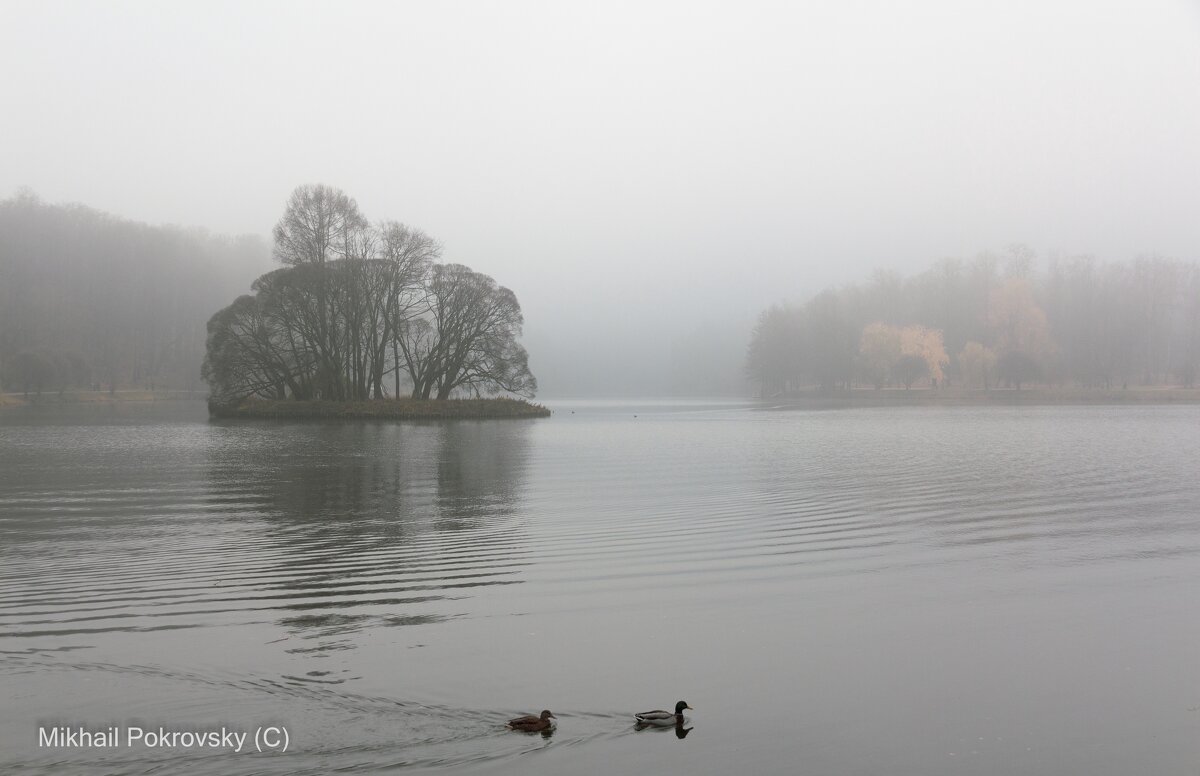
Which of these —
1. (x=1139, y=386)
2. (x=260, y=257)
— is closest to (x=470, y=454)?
(x=1139, y=386)

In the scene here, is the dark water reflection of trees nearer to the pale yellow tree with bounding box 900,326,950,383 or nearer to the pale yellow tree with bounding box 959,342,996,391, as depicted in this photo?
the pale yellow tree with bounding box 959,342,996,391

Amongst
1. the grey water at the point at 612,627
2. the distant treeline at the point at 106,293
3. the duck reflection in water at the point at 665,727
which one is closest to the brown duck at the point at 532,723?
the grey water at the point at 612,627

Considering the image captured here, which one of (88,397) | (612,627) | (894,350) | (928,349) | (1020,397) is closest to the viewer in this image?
(612,627)

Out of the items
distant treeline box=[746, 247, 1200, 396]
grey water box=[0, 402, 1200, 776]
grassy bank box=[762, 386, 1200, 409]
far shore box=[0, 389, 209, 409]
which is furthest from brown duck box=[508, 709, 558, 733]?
far shore box=[0, 389, 209, 409]

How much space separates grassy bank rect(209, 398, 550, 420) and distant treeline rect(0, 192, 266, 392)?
5914 centimetres

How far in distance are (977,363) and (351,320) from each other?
6704cm

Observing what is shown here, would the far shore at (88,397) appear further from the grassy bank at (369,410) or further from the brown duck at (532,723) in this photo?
the brown duck at (532,723)

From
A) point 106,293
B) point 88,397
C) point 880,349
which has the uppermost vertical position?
point 106,293

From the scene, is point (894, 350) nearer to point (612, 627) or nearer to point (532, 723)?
point (612, 627)

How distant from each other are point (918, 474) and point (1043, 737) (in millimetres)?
16161

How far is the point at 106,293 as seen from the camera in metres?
138

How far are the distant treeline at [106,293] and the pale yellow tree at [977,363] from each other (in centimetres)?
10223

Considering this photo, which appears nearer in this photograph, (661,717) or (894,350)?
(661,717)

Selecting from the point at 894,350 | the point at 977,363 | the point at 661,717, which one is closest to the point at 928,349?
the point at 894,350
